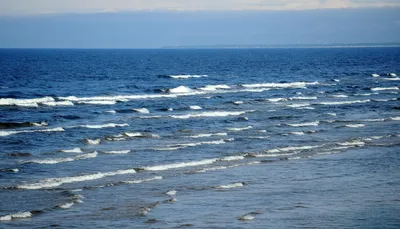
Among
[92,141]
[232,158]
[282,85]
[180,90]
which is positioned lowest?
[282,85]

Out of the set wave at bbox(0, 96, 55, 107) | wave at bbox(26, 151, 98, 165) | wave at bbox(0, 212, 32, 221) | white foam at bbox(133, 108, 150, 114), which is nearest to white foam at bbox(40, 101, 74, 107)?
wave at bbox(0, 96, 55, 107)

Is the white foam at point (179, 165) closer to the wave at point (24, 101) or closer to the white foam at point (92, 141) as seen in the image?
the white foam at point (92, 141)

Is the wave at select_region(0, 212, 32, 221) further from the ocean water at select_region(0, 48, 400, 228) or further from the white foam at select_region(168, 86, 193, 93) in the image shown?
the white foam at select_region(168, 86, 193, 93)

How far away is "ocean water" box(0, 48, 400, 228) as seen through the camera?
17.4m

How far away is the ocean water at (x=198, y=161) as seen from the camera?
17406 millimetres

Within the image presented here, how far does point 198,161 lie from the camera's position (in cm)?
2625

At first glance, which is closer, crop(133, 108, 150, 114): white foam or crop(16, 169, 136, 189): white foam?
crop(16, 169, 136, 189): white foam

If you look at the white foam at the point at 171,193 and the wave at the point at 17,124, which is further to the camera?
the wave at the point at 17,124

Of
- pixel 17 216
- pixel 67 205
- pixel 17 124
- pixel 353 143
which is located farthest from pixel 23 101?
pixel 17 216

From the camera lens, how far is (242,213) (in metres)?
17.5

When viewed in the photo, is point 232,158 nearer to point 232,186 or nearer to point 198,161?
point 198,161

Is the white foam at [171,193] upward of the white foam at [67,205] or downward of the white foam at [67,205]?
downward

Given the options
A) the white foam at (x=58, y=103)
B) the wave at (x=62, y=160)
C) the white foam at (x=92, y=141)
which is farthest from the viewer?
the white foam at (x=58, y=103)

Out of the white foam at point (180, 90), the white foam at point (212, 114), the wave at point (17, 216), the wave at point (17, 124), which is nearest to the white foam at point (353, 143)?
the white foam at point (212, 114)
